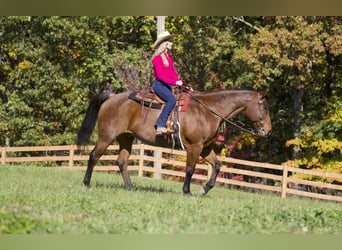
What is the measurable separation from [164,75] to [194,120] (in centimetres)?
98

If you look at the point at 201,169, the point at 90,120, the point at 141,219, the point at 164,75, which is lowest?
the point at 201,169

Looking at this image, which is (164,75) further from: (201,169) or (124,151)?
(201,169)

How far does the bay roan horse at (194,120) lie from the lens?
1003cm

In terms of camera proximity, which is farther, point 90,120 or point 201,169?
point 201,169

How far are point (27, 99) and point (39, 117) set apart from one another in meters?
1.28

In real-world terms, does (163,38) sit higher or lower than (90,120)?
higher

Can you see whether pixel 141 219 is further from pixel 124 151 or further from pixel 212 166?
pixel 124 151

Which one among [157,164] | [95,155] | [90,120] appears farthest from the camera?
[157,164]

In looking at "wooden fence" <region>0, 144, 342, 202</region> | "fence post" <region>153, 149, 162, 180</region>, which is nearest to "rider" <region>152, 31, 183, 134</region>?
"wooden fence" <region>0, 144, 342, 202</region>

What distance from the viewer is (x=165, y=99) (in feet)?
32.8

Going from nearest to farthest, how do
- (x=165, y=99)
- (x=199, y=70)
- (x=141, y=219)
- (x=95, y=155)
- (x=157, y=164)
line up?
(x=141, y=219) → (x=165, y=99) → (x=95, y=155) → (x=157, y=164) → (x=199, y=70)

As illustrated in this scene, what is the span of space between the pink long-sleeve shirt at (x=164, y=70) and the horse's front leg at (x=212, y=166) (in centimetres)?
159

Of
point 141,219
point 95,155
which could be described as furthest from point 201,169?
point 141,219

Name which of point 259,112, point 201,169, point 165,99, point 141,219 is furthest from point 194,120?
point 201,169
